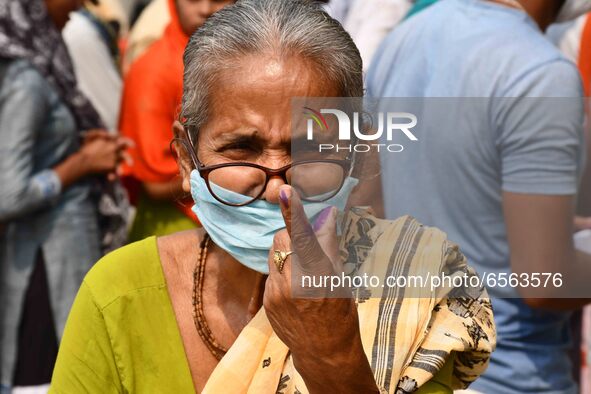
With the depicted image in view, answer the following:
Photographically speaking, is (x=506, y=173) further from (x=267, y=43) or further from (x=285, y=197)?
(x=285, y=197)

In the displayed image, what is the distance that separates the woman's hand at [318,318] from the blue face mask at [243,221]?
0.21 m

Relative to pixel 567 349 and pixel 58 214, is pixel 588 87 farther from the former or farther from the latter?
pixel 58 214

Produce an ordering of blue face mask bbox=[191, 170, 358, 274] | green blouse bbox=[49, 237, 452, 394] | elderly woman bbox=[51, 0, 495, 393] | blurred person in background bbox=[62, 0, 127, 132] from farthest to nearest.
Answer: blurred person in background bbox=[62, 0, 127, 132]
green blouse bbox=[49, 237, 452, 394]
blue face mask bbox=[191, 170, 358, 274]
elderly woman bbox=[51, 0, 495, 393]

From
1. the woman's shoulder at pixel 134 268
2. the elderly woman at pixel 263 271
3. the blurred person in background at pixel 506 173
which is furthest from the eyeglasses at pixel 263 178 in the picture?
the blurred person in background at pixel 506 173

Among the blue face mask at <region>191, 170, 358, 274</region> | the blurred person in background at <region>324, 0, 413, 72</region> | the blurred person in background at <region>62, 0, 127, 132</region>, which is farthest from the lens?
the blurred person in background at <region>62, 0, 127, 132</region>

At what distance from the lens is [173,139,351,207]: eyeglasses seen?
5.54 feet

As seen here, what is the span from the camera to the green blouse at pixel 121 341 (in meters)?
1.90

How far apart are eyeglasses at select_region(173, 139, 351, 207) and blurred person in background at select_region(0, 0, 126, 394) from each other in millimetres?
2091

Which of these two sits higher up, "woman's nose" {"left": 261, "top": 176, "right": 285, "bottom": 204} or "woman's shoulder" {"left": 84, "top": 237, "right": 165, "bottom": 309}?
"woman's nose" {"left": 261, "top": 176, "right": 285, "bottom": 204}

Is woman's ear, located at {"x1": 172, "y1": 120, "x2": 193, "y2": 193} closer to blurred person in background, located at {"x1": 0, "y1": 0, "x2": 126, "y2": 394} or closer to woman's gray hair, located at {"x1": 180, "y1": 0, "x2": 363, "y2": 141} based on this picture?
woman's gray hair, located at {"x1": 180, "y1": 0, "x2": 363, "y2": 141}

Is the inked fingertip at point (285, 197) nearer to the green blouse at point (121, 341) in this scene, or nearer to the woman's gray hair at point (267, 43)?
the woman's gray hair at point (267, 43)

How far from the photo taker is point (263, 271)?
6.03 ft

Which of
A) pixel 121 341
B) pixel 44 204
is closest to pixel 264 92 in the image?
pixel 121 341

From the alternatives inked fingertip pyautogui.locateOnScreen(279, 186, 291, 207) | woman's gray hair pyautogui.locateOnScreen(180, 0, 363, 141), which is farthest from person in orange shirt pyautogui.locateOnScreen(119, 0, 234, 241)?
inked fingertip pyautogui.locateOnScreen(279, 186, 291, 207)
